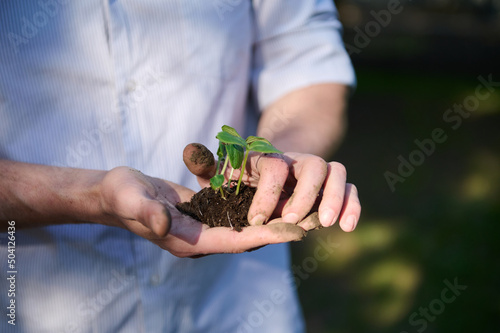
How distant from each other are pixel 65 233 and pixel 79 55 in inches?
27.1

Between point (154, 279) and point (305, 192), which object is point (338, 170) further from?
point (154, 279)

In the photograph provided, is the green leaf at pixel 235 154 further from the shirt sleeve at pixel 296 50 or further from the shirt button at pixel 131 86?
→ the shirt sleeve at pixel 296 50

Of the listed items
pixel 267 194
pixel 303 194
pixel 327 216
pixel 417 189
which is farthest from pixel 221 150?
pixel 417 189

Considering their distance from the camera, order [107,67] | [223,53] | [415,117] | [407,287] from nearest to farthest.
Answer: [107,67], [223,53], [407,287], [415,117]

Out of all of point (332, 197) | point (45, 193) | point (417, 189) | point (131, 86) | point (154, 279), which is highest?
point (131, 86)

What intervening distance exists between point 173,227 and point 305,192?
44cm

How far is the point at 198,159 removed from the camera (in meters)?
1.80

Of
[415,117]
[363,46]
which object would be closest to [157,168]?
[415,117]

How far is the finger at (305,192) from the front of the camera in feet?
5.35

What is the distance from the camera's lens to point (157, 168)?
203 cm

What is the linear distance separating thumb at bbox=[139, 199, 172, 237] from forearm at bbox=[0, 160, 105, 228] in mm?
393

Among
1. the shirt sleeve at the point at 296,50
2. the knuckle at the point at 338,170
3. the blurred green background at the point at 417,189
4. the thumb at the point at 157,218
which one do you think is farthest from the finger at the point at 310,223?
the blurred green background at the point at 417,189

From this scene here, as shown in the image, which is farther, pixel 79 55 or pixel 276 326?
pixel 276 326

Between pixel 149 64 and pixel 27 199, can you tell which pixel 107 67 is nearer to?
pixel 149 64
